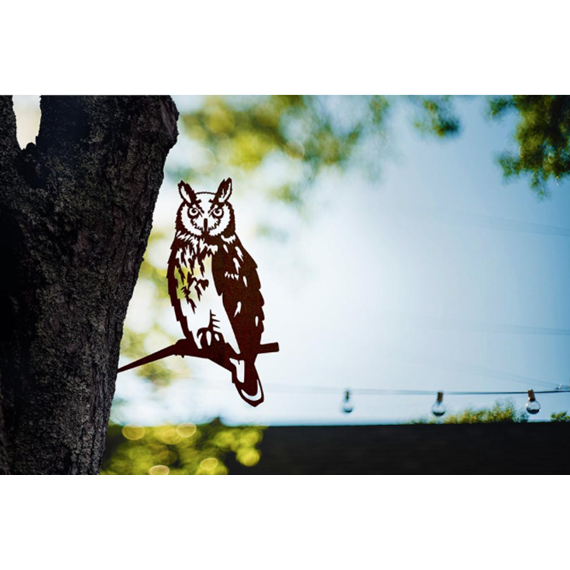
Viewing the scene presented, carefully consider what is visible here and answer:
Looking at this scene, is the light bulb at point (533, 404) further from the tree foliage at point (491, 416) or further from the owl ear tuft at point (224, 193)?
the owl ear tuft at point (224, 193)

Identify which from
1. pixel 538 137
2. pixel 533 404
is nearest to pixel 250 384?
pixel 533 404

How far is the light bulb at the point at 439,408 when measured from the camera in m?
2.76

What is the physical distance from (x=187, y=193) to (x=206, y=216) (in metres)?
0.16

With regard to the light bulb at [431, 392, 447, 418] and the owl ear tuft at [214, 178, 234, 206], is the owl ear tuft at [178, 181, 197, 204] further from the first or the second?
the light bulb at [431, 392, 447, 418]

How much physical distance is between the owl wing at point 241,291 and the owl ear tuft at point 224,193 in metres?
0.21

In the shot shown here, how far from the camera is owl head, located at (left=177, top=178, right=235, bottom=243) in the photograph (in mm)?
2670

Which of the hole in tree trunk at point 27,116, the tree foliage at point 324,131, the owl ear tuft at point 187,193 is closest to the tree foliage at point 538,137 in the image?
the tree foliage at point 324,131

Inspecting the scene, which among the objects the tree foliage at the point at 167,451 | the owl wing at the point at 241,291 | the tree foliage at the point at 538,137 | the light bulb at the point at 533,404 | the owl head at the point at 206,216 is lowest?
the tree foliage at the point at 167,451

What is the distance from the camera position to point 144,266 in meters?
4.24

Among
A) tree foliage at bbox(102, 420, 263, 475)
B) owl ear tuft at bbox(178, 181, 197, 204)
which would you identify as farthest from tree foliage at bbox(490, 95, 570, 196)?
tree foliage at bbox(102, 420, 263, 475)

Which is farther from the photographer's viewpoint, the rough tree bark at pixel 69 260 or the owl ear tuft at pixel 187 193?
the owl ear tuft at pixel 187 193

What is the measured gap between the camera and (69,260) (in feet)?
5.37

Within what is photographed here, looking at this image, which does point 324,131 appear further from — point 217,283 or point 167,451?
point 167,451
